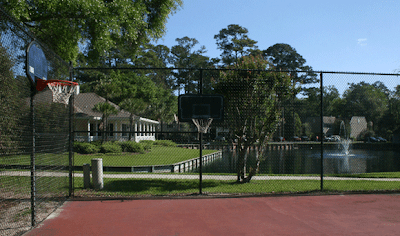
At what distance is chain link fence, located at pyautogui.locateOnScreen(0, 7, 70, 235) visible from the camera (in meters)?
5.02

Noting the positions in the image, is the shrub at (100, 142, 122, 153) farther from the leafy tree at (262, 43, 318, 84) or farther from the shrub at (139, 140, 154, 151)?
the leafy tree at (262, 43, 318, 84)

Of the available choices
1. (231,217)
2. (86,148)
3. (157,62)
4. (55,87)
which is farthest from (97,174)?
(157,62)

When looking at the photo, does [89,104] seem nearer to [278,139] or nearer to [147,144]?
[147,144]

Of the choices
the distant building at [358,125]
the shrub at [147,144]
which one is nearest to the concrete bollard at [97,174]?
the shrub at [147,144]

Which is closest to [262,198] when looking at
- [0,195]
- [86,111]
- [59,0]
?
[0,195]

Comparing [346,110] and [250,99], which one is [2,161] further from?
[346,110]

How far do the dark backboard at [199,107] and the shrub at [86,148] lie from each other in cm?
724

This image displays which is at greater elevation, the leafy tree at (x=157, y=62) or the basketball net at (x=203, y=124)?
the leafy tree at (x=157, y=62)

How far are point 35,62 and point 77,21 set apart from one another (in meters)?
6.50

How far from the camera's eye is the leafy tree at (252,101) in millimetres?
8705

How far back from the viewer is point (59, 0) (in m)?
10.1

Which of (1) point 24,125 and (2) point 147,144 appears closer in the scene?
(1) point 24,125

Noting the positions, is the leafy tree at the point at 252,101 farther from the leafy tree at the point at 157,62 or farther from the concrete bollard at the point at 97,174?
the leafy tree at the point at 157,62

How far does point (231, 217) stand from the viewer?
19.3 ft
